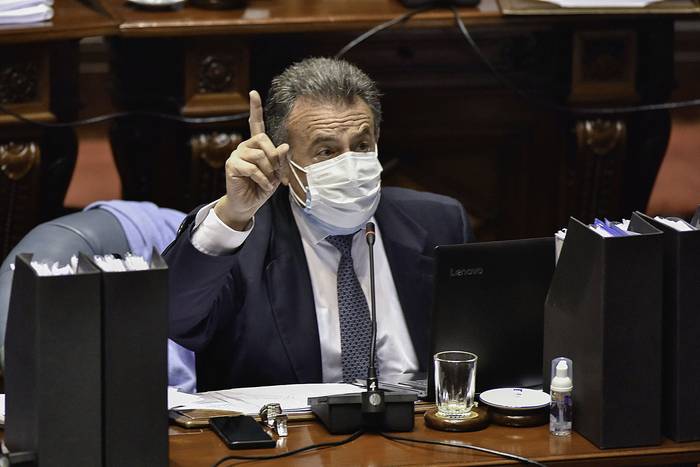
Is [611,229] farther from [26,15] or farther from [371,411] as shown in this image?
[26,15]

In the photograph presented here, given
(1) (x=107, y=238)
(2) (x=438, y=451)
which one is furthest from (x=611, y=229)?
(1) (x=107, y=238)

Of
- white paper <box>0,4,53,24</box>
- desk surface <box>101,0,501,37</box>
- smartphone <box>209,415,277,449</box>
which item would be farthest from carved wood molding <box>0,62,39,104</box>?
smartphone <box>209,415,277,449</box>

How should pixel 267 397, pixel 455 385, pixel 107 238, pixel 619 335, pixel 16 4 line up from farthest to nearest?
pixel 16 4, pixel 107 238, pixel 267 397, pixel 455 385, pixel 619 335

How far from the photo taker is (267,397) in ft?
6.88

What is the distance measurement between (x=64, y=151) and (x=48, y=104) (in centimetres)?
20

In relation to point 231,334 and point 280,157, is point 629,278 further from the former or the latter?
point 231,334

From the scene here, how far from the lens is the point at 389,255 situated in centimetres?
255

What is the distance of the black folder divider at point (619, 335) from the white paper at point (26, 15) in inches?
73.3

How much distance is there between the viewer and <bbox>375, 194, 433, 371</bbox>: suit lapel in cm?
251

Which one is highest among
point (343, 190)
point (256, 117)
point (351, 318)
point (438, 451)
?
point (256, 117)

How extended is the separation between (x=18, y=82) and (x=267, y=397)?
5.00 ft

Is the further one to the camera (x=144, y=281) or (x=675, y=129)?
(x=675, y=129)

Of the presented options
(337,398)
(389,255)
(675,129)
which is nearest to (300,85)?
(389,255)

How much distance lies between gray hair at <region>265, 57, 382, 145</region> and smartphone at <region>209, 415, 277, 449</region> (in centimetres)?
73
